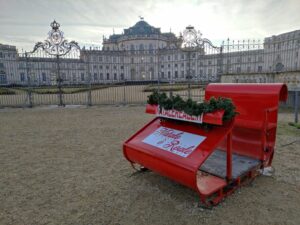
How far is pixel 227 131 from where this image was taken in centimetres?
289

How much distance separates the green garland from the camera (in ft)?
9.18

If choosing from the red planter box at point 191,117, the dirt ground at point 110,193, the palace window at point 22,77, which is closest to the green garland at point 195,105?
the red planter box at point 191,117

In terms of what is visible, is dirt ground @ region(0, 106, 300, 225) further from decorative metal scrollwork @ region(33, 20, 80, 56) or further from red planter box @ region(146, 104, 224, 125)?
decorative metal scrollwork @ region(33, 20, 80, 56)

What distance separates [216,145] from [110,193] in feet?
5.70

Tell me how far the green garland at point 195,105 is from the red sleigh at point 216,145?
0.32ft

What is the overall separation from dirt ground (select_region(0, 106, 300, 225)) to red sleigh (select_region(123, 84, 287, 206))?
0.28m

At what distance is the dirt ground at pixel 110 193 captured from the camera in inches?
110

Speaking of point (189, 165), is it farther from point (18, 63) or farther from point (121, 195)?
point (18, 63)

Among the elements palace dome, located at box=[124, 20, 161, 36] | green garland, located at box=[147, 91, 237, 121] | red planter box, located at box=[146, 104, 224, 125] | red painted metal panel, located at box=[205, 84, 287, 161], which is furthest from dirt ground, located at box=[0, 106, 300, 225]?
palace dome, located at box=[124, 20, 161, 36]

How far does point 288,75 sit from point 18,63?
15346 mm

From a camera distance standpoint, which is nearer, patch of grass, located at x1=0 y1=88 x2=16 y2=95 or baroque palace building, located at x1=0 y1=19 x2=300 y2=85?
baroque palace building, located at x1=0 y1=19 x2=300 y2=85

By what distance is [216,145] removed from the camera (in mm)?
2787

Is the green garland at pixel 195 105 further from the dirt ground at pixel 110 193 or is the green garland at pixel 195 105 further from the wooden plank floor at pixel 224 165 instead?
the dirt ground at pixel 110 193

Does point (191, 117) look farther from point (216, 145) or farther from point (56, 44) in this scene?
point (56, 44)
